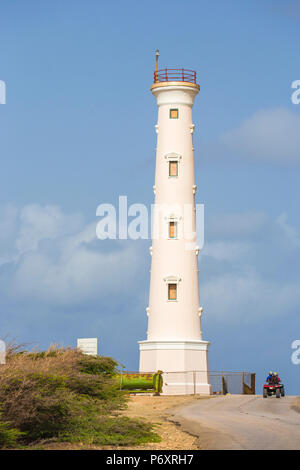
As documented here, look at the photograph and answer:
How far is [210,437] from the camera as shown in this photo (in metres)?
23.9

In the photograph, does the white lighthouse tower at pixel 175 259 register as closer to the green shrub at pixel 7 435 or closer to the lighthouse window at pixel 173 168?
the lighthouse window at pixel 173 168

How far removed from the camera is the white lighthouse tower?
184 ft

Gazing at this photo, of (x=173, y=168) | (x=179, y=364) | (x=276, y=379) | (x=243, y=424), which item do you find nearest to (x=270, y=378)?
(x=276, y=379)

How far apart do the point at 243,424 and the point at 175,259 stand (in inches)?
1163

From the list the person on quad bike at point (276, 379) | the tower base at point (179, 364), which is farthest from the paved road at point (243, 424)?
the tower base at point (179, 364)

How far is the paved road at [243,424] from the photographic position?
72.6ft

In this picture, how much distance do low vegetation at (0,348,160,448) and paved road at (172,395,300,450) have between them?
194 cm

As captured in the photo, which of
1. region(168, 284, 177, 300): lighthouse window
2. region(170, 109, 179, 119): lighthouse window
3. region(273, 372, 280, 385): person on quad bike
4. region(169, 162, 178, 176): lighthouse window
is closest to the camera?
region(273, 372, 280, 385): person on quad bike

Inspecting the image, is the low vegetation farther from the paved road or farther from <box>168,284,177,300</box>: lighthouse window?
<box>168,284,177,300</box>: lighthouse window

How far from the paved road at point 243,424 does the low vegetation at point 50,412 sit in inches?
76.4

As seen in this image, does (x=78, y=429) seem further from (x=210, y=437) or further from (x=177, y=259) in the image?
(x=177, y=259)

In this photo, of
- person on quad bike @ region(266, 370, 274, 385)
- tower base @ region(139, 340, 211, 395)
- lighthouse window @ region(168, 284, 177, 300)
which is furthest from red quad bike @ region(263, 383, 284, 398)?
lighthouse window @ region(168, 284, 177, 300)
